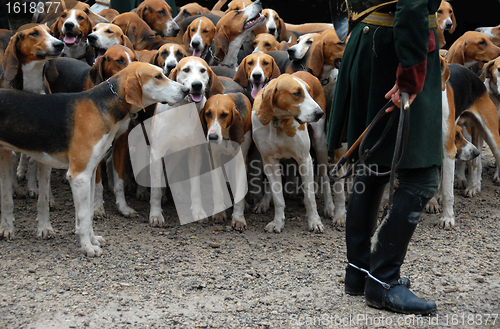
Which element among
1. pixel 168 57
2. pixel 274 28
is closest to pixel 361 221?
pixel 168 57

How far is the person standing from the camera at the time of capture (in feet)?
8.29

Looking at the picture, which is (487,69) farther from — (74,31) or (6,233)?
(6,233)

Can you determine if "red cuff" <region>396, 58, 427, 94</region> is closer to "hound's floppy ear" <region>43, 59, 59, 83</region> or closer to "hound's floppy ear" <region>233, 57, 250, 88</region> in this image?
"hound's floppy ear" <region>233, 57, 250, 88</region>

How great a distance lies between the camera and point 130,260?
3.99 metres

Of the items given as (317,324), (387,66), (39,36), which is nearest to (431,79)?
(387,66)

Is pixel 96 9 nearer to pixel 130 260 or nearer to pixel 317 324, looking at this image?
pixel 130 260

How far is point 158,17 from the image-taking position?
6977mm

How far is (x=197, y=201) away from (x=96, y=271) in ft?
4.78

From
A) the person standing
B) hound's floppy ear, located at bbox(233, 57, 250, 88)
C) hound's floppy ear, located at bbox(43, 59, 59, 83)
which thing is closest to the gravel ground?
the person standing

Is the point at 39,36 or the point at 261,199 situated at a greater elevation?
the point at 39,36

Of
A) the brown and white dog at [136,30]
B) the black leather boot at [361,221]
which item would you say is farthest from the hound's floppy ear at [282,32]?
the black leather boot at [361,221]

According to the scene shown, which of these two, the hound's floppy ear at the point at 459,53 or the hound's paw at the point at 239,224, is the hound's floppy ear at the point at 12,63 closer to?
the hound's paw at the point at 239,224

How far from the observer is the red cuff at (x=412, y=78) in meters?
2.49

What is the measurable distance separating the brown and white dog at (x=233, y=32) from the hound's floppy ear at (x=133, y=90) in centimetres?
267
